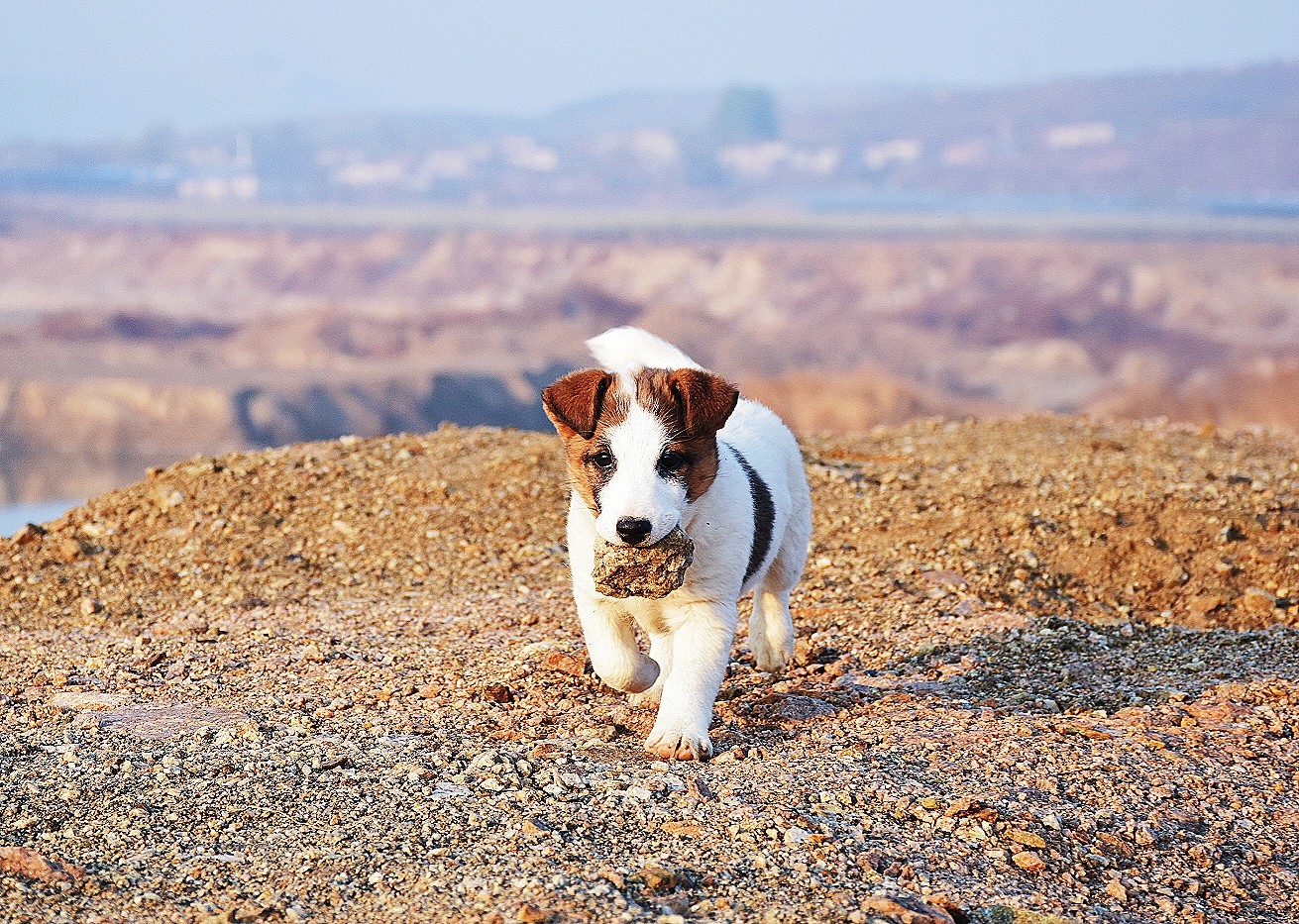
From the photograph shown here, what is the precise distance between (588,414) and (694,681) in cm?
128

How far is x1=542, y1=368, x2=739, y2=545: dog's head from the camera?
5.96 metres

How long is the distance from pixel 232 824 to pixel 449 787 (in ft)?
2.80

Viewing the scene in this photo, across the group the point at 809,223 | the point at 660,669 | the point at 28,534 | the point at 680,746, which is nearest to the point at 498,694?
the point at 660,669

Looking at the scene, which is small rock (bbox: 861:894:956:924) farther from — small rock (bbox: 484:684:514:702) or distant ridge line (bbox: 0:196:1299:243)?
distant ridge line (bbox: 0:196:1299:243)

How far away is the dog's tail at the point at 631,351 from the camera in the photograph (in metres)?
7.10

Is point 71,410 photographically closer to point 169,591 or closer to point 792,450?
point 169,591

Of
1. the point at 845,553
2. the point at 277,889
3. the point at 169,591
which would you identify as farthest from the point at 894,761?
the point at 169,591

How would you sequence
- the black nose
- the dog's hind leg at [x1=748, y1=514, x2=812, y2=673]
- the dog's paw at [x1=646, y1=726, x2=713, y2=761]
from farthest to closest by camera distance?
the dog's hind leg at [x1=748, y1=514, x2=812, y2=673], the dog's paw at [x1=646, y1=726, x2=713, y2=761], the black nose

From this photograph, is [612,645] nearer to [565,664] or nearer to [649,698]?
[649,698]

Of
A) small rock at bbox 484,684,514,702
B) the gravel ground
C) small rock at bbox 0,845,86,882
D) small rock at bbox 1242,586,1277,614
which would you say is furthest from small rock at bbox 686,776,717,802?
small rock at bbox 1242,586,1277,614

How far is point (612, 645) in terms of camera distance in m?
6.83

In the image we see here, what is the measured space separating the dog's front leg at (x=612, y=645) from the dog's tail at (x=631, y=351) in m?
1.07

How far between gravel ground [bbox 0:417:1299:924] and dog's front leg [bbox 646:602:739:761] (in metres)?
0.12

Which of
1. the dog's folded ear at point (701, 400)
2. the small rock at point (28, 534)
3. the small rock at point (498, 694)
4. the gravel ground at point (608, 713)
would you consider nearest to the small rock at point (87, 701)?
the gravel ground at point (608, 713)
